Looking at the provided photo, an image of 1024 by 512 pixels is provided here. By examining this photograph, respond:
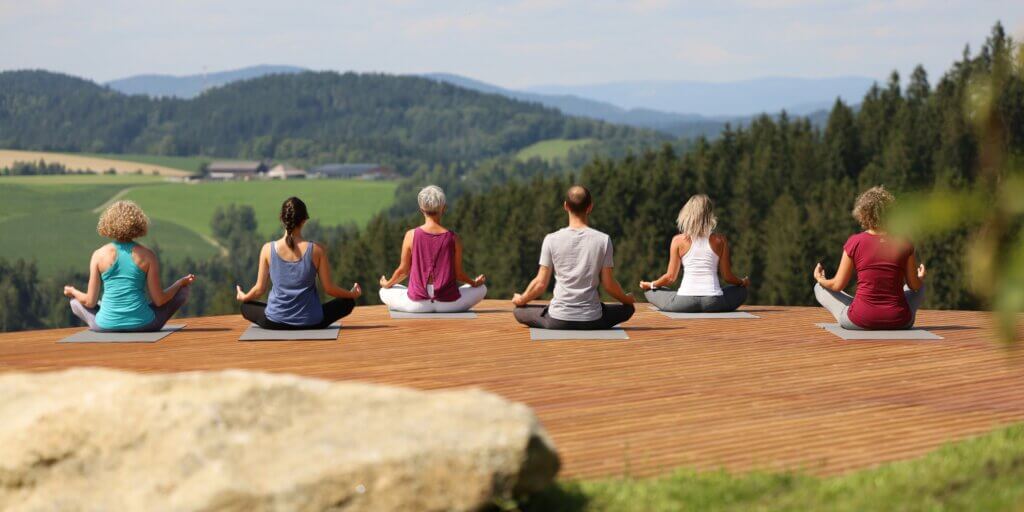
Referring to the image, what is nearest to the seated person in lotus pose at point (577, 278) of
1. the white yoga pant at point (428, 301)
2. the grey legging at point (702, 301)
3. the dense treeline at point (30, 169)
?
the grey legging at point (702, 301)

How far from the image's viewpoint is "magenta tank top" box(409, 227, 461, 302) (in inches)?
479

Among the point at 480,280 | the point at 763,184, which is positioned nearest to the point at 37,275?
the point at 763,184

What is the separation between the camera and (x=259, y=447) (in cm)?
497

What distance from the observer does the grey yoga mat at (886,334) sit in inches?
405

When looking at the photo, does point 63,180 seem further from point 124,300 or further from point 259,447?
point 259,447

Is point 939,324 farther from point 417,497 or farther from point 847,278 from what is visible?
point 417,497

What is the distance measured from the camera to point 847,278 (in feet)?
34.0

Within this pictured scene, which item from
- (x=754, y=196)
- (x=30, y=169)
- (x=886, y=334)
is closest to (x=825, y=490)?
(x=886, y=334)

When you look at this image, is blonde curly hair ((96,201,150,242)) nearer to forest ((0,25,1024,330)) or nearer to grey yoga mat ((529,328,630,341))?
grey yoga mat ((529,328,630,341))

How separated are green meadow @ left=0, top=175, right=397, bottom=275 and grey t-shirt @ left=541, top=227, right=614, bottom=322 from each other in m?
137

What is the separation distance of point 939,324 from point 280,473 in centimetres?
822

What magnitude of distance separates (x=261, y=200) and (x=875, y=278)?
175 meters

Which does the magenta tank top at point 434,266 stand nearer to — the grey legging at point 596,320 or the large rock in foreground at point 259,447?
the grey legging at point 596,320

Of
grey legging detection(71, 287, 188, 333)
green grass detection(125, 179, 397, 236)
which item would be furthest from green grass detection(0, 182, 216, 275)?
grey legging detection(71, 287, 188, 333)
